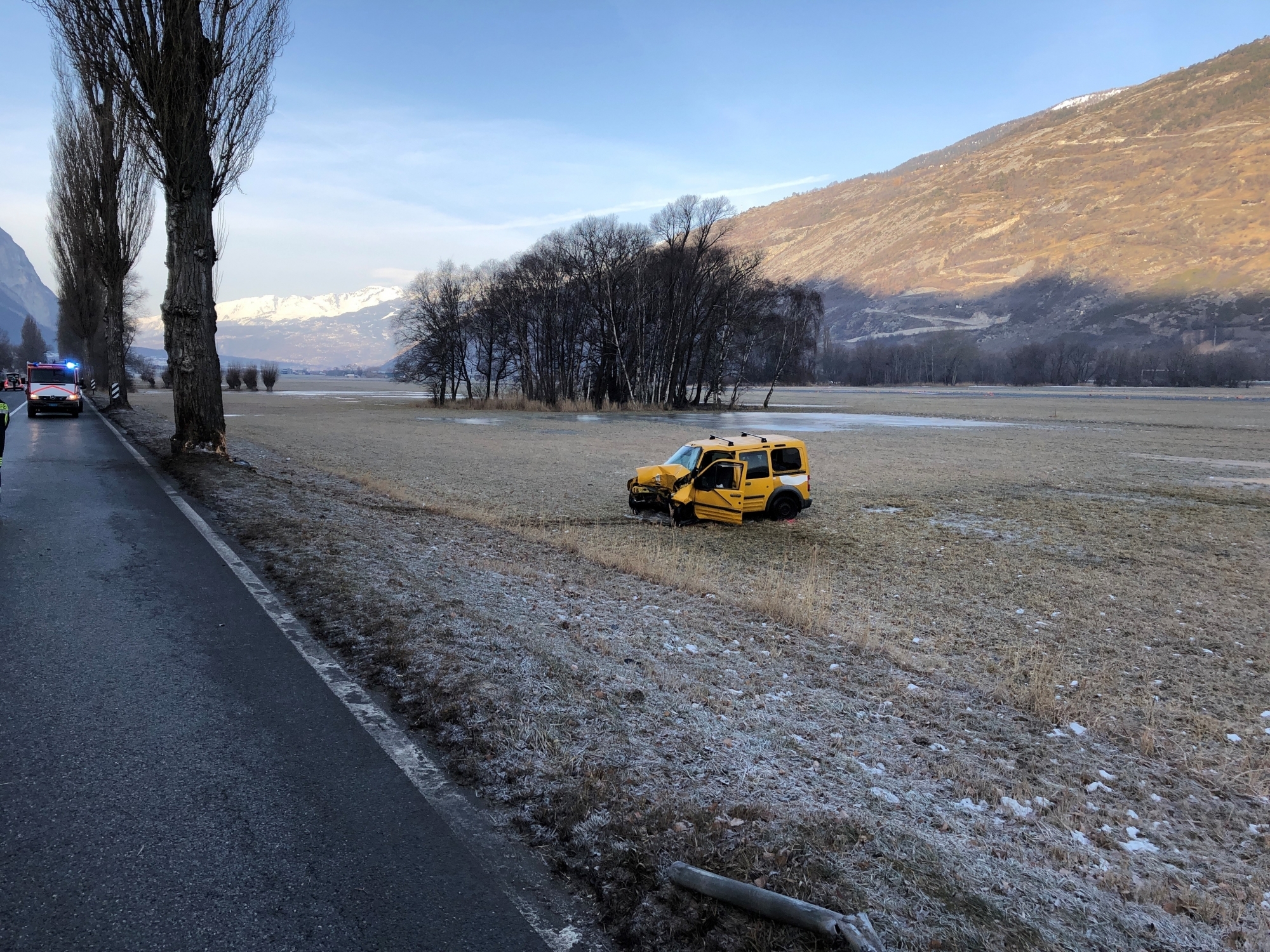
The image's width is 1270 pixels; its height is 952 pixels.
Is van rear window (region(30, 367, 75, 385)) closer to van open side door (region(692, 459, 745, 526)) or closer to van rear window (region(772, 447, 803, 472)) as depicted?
van open side door (region(692, 459, 745, 526))

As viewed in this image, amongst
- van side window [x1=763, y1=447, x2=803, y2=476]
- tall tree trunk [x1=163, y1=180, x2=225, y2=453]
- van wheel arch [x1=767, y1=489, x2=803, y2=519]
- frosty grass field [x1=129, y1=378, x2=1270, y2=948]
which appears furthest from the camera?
tall tree trunk [x1=163, y1=180, x2=225, y2=453]

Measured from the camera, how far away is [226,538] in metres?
10.5

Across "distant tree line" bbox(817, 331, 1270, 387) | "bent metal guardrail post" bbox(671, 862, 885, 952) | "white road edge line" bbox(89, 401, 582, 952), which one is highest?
"distant tree line" bbox(817, 331, 1270, 387)

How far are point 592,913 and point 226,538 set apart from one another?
914 cm

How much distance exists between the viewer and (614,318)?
2717 inches

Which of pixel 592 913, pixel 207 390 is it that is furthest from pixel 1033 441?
pixel 592 913

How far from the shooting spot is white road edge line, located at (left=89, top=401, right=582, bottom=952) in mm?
3094

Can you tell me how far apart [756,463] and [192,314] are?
1319 cm

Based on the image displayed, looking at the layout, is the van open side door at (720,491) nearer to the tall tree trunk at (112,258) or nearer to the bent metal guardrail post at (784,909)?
the bent metal guardrail post at (784,909)

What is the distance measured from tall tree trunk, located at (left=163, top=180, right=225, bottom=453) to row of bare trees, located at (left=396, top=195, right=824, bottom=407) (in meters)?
50.0

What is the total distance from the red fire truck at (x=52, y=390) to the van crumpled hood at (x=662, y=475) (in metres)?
32.4

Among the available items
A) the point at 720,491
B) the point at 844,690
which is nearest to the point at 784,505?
the point at 720,491

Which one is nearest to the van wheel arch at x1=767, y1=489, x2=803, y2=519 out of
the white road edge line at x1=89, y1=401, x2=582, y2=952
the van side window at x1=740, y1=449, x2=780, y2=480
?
the van side window at x1=740, y1=449, x2=780, y2=480

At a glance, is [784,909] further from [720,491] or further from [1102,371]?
[1102,371]
